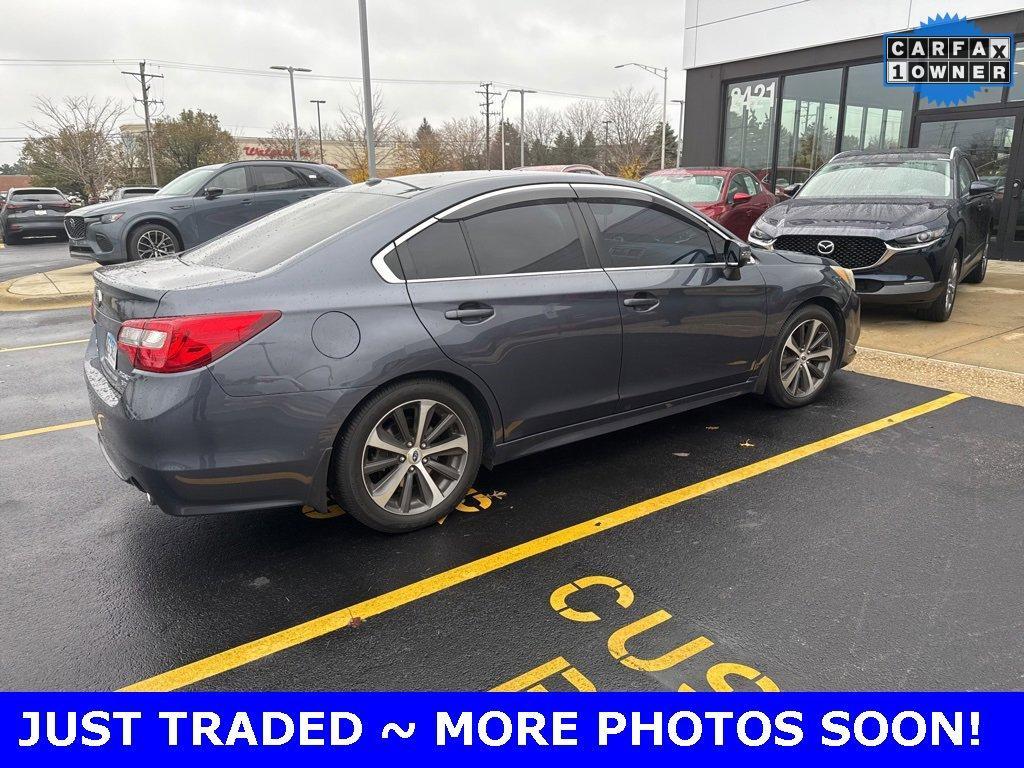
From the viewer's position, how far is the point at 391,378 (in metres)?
3.37

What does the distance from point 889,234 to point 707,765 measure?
666 centimetres

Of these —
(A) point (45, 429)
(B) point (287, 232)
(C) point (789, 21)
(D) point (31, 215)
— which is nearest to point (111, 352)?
A: (B) point (287, 232)

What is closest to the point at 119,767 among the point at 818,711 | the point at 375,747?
the point at 375,747

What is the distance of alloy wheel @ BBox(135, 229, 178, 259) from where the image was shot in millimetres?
11602

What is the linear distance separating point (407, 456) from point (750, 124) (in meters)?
15.9

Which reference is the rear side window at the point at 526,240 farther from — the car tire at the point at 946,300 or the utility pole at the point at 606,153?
the utility pole at the point at 606,153

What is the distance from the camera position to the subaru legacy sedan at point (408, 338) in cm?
310

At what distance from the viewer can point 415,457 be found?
141 inches

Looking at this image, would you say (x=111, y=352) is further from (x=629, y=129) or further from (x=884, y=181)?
(x=629, y=129)

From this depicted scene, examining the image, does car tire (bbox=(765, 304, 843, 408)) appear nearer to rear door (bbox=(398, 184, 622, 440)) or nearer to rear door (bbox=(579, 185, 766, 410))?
rear door (bbox=(579, 185, 766, 410))

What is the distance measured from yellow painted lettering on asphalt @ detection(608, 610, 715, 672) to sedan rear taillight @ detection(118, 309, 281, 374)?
185 centimetres

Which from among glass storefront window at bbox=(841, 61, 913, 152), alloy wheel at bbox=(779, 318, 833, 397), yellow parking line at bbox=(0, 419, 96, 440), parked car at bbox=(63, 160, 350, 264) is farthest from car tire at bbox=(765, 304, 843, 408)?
glass storefront window at bbox=(841, 61, 913, 152)

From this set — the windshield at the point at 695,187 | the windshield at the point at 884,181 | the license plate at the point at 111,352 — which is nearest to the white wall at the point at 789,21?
the windshield at the point at 695,187

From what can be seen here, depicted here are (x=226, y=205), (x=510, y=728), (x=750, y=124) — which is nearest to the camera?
(x=510, y=728)
